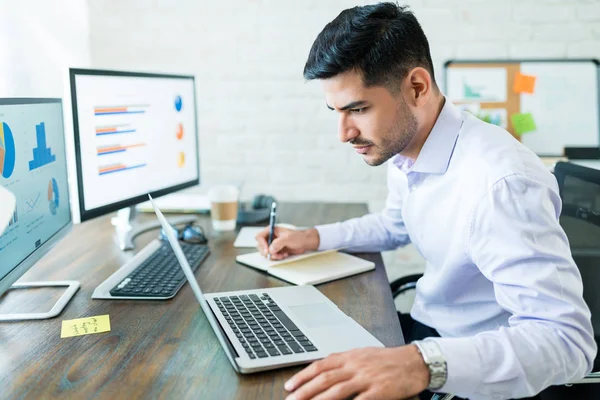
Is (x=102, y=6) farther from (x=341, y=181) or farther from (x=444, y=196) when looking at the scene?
(x=444, y=196)

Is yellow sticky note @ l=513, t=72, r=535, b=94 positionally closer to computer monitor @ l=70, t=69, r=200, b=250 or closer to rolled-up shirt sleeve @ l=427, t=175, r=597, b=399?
computer monitor @ l=70, t=69, r=200, b=250

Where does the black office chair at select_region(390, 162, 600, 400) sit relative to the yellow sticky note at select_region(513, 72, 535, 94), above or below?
below

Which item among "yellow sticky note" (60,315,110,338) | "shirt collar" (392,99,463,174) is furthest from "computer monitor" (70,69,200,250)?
"shirt collar" (392,99,463,174)

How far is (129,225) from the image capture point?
1.63 meters

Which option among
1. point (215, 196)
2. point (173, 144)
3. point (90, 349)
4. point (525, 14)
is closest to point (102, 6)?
point (173, 144)

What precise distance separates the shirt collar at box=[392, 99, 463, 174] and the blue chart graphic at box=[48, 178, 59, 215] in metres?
0.76

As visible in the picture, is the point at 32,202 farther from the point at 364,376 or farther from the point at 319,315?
the point at 364,376

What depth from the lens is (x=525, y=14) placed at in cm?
228

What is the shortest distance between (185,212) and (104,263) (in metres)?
0.62

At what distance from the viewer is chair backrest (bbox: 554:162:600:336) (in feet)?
4.10

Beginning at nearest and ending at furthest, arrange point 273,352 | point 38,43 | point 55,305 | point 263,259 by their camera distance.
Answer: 1. point 273,352
2. point 55,305
3. point 263,259
4. point 38,43

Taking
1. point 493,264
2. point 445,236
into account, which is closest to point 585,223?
point 445,236

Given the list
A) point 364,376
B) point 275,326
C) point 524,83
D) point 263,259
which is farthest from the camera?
point 524,83

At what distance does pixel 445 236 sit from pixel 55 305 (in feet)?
2.49
